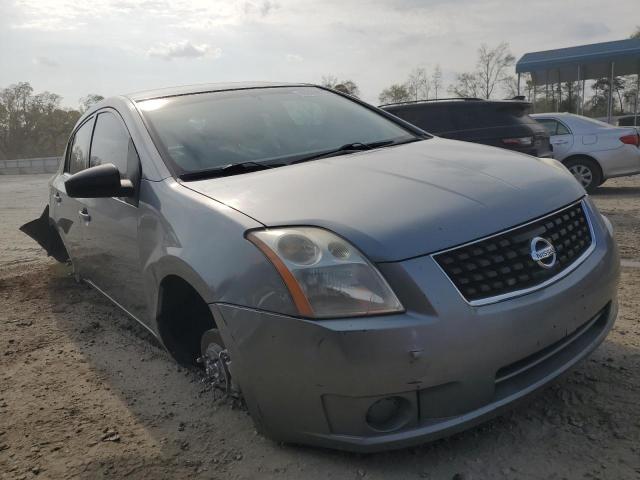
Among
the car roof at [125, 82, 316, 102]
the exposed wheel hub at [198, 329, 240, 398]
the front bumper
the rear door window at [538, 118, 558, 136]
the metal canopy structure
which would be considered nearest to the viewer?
the front bumper

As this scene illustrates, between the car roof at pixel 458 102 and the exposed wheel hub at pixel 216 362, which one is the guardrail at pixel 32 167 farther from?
the exposed wheel hub at pixel 216 362

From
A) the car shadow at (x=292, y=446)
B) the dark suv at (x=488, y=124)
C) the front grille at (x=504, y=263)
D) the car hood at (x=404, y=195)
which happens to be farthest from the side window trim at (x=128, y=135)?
the dark suv at (x=488, y=124)

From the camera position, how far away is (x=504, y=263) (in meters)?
2.05

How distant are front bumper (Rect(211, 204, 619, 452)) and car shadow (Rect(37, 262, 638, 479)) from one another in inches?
8.0

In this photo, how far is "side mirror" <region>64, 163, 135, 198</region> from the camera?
9.25 ft

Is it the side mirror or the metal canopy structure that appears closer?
the side mirror

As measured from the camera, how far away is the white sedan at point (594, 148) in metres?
9.41

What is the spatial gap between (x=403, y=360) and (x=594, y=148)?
8985mm

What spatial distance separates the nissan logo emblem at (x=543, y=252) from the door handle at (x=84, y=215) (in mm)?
2694

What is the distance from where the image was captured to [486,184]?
7.83 feet

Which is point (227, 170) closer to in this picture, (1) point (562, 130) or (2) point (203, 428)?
(2) point (203, 428)

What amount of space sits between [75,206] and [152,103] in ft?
3.73

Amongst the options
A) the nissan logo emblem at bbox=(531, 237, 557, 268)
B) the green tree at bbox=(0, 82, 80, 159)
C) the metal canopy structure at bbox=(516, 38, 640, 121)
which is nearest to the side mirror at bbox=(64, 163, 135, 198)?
the nissan logo emblem at bbox=(531, 237, 557, 268)

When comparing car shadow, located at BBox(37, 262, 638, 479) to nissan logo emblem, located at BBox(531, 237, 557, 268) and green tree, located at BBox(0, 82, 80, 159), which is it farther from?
green tree, located at BBox(0, 82, 80, 159)
